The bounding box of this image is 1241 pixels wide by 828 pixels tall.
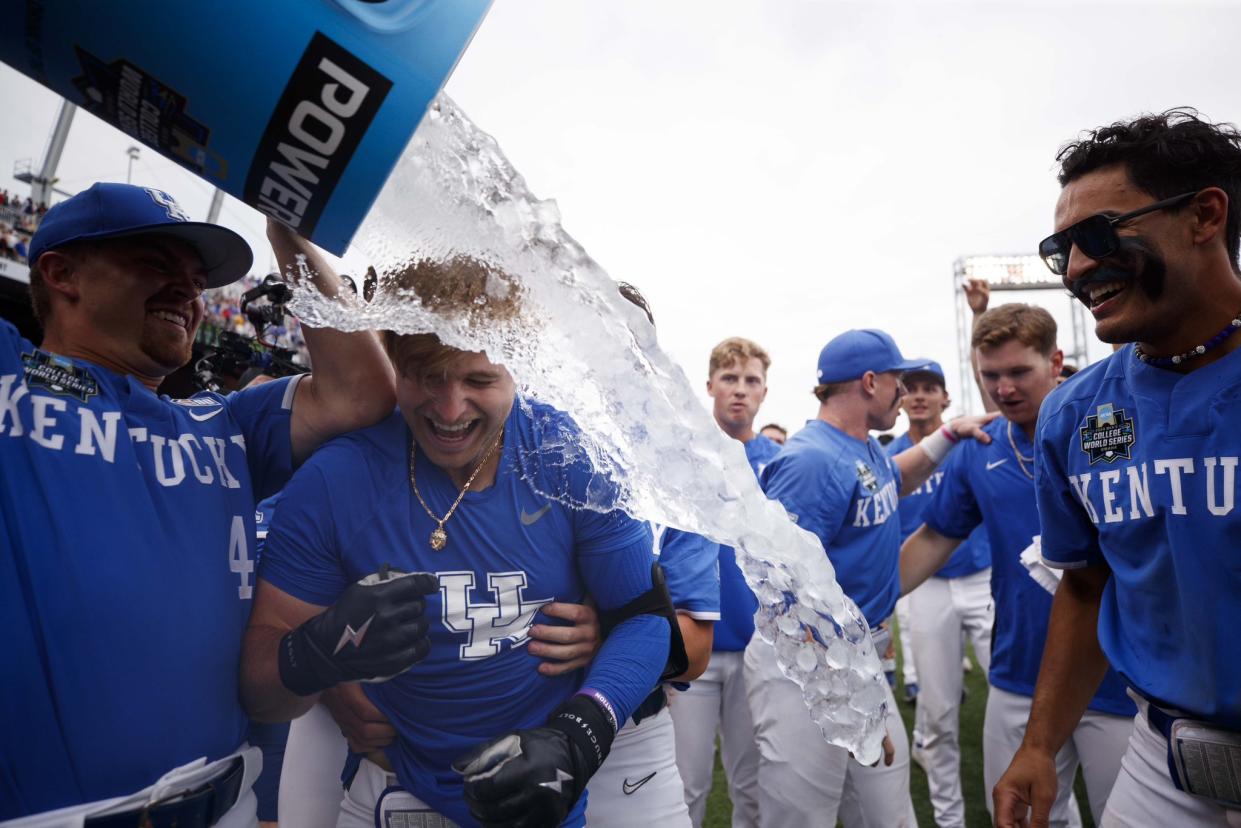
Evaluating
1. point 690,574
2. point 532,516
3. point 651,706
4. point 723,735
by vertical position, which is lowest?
point 723,735

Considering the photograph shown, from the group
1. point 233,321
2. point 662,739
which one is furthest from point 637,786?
point 233,321

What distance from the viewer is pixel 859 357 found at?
325cm

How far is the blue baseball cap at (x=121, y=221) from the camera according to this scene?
3.84 feet

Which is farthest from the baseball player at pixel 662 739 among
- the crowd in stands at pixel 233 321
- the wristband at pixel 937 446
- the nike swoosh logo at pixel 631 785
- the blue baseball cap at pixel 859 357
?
the wristband at pixel 937 446

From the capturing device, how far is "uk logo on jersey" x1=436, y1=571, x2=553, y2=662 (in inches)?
48.4

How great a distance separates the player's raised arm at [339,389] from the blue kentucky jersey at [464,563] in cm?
4

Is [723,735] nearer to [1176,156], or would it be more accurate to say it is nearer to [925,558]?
[925,558]

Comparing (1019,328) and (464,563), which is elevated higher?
(1019,328)

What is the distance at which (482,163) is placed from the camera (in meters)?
0.98

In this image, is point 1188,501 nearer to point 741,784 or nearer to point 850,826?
point 850,826

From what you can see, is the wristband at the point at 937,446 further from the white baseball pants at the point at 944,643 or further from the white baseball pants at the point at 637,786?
the white baseball pants at the point at 637,786

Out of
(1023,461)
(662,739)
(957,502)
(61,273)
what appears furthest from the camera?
(957,502)

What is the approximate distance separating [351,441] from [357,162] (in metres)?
0.59

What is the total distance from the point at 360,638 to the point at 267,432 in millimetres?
460
